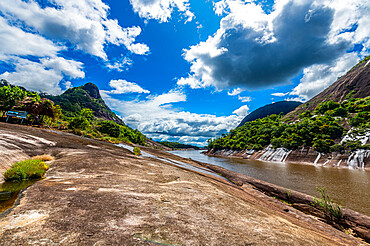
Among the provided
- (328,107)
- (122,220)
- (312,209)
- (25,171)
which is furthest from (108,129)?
(328,107)

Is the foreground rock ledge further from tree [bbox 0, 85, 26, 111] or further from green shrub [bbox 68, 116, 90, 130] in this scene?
green shrub [bbox 68, 116, 90, 130]

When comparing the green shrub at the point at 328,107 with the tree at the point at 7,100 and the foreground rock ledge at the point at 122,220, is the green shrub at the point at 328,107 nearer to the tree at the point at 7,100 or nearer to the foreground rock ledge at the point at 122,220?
the foreground rock ledge at the point at 122,220

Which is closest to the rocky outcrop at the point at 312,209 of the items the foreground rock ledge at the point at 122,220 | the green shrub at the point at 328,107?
the foreground rock ledge at the point at 122,220

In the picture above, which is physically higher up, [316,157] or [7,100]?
[7,100]

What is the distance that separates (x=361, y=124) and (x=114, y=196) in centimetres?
7633

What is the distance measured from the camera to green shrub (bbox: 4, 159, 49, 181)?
750 cm

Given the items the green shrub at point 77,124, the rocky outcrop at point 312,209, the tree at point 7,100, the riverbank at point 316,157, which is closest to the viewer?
the rocky outcrop at point 312,209

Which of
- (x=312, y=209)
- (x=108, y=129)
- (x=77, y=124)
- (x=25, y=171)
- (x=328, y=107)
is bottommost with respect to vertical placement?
(x=312, y=209)

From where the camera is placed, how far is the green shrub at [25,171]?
750cm

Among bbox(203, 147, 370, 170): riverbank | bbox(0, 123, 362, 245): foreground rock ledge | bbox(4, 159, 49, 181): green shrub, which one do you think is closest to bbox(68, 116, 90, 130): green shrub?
bbox(4, 159, 49, 181): green shrub

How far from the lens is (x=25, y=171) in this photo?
25.8ft

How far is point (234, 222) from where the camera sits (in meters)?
5.55

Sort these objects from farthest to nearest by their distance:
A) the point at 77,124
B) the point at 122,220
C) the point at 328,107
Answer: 1. the point at 328,107
2. the point at 77,124
3. the point at 122,220

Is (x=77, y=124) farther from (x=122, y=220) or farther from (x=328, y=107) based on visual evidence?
(x=328, y=107)
